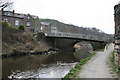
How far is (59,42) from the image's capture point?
66.8 m

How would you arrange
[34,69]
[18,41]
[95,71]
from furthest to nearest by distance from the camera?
[18,41] < [34,69] < [95,71]

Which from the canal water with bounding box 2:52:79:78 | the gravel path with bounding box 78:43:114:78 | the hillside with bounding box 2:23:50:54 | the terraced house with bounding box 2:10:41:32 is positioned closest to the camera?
the gravel path with bounding box 78:43:114:78

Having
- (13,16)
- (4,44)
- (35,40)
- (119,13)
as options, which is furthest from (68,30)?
(119,13)

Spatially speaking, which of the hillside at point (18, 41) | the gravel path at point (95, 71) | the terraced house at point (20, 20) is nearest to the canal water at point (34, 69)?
the gravel path at point (95, 71)

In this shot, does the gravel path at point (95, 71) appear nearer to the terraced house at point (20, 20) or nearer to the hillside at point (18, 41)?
the hillside at point (18, 41)

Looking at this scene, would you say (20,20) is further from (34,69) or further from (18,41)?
(34,69)

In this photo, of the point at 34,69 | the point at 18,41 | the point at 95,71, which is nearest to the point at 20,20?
the point at 18,41

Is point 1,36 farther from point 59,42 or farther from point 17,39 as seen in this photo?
point 59,42

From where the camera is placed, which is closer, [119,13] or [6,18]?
[119,13]

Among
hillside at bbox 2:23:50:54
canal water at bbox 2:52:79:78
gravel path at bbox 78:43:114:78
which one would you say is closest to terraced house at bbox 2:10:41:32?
hillside at bbox 2:23:50:54

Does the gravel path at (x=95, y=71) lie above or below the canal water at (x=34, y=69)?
above

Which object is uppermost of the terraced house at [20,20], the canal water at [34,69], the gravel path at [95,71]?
the terraced house at [20,20]

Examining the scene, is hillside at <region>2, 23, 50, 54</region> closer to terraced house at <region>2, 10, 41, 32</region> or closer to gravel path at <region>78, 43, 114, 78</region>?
terraced house at <region>2, 10, 41, 32</region>

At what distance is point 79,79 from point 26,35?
4247cm
